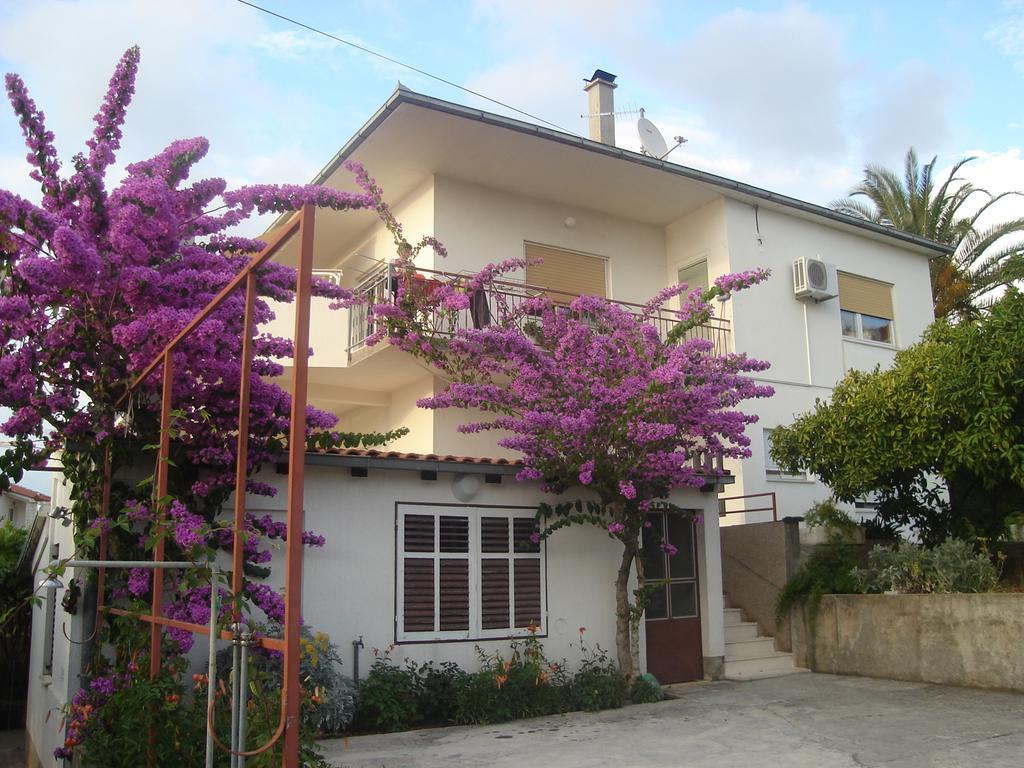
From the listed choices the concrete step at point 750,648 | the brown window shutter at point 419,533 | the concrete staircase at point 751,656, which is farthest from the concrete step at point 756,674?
the brown window shutter at point 419,533

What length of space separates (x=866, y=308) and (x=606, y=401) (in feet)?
33.9

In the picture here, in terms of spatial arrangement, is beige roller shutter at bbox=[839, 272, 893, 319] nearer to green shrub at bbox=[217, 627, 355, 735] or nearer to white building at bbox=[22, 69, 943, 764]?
white building at bbox=[22, 69, 943, 764]

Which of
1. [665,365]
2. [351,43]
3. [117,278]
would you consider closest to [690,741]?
[665,365]

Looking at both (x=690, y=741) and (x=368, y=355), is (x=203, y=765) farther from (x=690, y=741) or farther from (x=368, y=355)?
(x=368, y=355)

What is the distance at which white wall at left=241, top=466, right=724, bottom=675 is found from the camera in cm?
920

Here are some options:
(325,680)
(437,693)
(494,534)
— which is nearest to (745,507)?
(494,534)

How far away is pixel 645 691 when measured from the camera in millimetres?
10281

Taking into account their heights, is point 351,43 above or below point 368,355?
above

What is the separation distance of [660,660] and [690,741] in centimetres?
325

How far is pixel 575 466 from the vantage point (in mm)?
10164

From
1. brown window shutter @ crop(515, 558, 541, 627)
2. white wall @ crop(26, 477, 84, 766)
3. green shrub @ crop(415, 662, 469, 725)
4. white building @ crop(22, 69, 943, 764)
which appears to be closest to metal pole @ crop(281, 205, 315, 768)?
white wall @ crop(26, 477, 84, 766)

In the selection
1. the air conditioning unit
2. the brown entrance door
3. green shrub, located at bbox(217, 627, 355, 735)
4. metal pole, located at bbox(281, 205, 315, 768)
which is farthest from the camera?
the air conditioning unit

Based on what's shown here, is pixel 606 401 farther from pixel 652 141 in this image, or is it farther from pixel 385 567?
pixel 652 141

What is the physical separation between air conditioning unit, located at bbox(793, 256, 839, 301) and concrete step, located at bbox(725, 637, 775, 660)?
276 inches
